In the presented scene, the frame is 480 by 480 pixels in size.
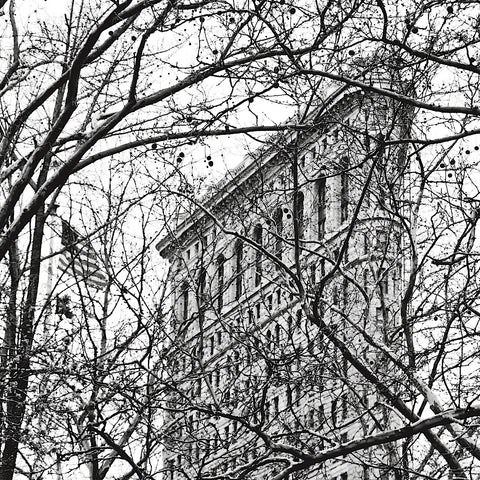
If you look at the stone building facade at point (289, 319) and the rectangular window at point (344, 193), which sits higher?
the rectangular window at point (344, 193)

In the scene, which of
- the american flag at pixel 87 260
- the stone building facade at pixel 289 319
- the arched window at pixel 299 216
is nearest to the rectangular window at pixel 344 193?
the stone building facade at pixel 289 319

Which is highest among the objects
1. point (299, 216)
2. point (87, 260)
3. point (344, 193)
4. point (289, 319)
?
point (344, 193)

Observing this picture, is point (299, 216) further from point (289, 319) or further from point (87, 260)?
point (289, 319)

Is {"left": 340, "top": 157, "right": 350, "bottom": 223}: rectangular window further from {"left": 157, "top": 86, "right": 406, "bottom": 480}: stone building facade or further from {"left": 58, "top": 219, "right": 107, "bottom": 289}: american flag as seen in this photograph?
{"left": 58, "top": 219, "right": 107, "bottom": 289}: american flag

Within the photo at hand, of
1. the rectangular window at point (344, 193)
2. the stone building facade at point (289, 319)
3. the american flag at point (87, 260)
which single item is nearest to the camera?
the stone building facade at point (289, 319)

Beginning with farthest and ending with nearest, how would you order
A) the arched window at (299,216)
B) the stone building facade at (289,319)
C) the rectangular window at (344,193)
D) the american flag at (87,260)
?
the rectangular window at (344,193) → the american flag at (87,260) → the arched window at (299,216) → the stone building facade at (289,319)

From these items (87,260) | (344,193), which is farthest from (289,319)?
(87,260)

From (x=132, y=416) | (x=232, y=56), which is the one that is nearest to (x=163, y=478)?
(x=132, y=416)

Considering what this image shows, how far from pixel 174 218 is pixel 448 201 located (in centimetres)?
526

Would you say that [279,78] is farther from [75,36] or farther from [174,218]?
[174,218]

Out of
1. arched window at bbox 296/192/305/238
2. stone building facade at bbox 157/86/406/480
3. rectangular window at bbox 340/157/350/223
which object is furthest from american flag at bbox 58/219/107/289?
rectangular window at bbox 340/157/350/223

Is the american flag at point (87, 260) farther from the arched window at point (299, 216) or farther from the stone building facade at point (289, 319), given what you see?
the arched window at point (299, 216)

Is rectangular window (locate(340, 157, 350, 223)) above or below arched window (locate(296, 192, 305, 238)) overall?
above

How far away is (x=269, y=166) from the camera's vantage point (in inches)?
707
